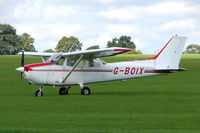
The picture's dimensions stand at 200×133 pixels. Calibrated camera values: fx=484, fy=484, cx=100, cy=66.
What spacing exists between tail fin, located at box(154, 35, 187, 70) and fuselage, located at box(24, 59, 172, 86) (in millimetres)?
345

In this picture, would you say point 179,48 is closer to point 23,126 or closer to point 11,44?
point 23,126

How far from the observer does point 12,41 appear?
140125 millimetres

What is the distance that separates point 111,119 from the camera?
1230 cm

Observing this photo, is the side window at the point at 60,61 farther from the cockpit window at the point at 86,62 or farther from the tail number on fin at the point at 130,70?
the tail number on fin at the point at 130,70

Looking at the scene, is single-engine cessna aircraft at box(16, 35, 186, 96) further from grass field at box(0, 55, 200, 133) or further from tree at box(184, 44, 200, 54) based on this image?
tree at box(184, 44, 200, 54)

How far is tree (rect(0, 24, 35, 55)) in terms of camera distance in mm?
135000

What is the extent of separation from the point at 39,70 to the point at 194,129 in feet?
29.7

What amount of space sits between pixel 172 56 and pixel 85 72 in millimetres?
3832

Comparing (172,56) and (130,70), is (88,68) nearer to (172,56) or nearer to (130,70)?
(130,70)

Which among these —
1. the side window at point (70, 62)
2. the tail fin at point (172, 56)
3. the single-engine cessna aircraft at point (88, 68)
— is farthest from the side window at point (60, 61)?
the tail fin at point (172, 56)

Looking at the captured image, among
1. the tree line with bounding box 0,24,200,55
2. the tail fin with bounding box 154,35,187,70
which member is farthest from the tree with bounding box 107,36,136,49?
the tail fin with bounding box 154,35,187,70

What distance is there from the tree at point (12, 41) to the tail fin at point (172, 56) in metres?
117

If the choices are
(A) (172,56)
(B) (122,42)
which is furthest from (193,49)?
(A) (172,56)

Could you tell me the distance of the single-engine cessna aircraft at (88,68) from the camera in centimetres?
1864
